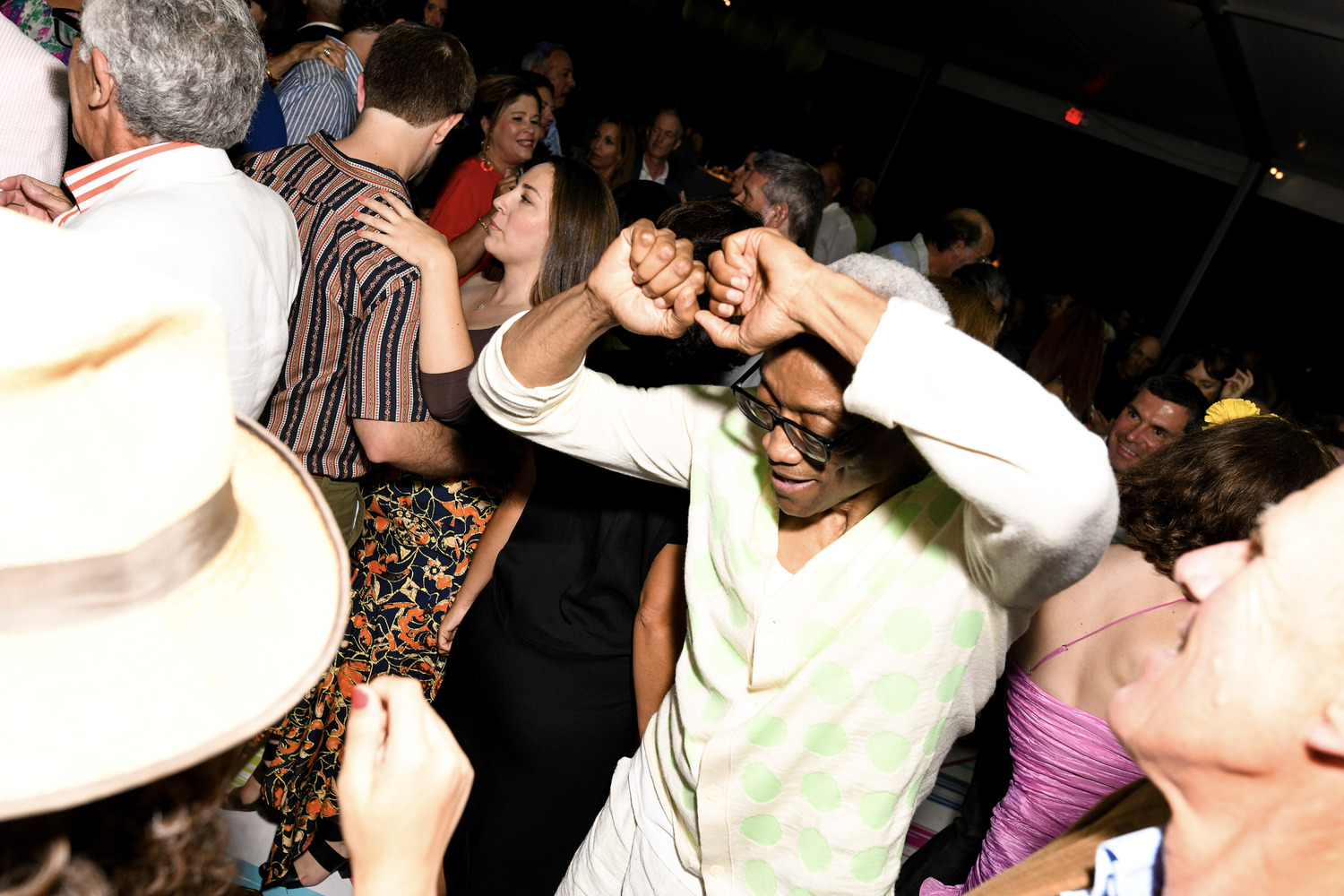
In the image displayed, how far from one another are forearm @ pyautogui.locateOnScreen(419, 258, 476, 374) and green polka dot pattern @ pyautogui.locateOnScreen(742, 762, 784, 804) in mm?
1232

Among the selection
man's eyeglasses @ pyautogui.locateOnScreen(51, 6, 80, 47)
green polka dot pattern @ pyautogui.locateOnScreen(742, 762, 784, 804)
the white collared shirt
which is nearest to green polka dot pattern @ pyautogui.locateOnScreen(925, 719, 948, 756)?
green polka dot pattern @ pyautogui.locateOnScreen(742, 762, 784, 804)

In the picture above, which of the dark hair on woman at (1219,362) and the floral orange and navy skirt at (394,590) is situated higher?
the dark hair on woman at (1219,362)

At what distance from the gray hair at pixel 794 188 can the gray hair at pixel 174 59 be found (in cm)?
234

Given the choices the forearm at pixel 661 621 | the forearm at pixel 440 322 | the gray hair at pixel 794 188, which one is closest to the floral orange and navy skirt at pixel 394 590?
the forearm at pixel 440 322

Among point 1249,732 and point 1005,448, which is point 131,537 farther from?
point 1249,732

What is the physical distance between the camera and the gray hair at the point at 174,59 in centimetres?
157

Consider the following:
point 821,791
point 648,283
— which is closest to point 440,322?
point 648,283

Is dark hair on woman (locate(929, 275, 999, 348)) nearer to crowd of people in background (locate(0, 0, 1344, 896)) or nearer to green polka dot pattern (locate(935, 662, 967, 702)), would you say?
crowd of people in background (locate(0, 0, 1344, 896))

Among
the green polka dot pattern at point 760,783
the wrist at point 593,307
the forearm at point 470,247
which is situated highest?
the wrist at point 593,307

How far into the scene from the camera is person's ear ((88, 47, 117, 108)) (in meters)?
→ 1.60

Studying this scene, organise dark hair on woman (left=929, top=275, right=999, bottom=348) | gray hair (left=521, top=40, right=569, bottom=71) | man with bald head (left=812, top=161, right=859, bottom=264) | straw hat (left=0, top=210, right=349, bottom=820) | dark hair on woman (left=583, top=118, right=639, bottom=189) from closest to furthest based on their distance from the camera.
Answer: straw hat (left=0, top=210, right=349, bottom=820) → dark hair on woman (left=929, top=275, right=999, bottom=348) → dark hair on woman (left=583, top=118, right=639, bottom=189) → gray hair (left=521, top=40, right=569, bottom=71) → man with bald head (left=812, top=161, right=859, bottom=264)

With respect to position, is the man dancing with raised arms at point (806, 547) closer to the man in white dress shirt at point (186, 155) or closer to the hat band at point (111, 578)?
the man in white dress shirt at point (186, 155)

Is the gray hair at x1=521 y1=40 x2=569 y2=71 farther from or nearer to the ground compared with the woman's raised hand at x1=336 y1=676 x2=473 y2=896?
farther from the ground

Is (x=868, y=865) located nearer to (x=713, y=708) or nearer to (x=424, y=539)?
(x=713, y=708)
